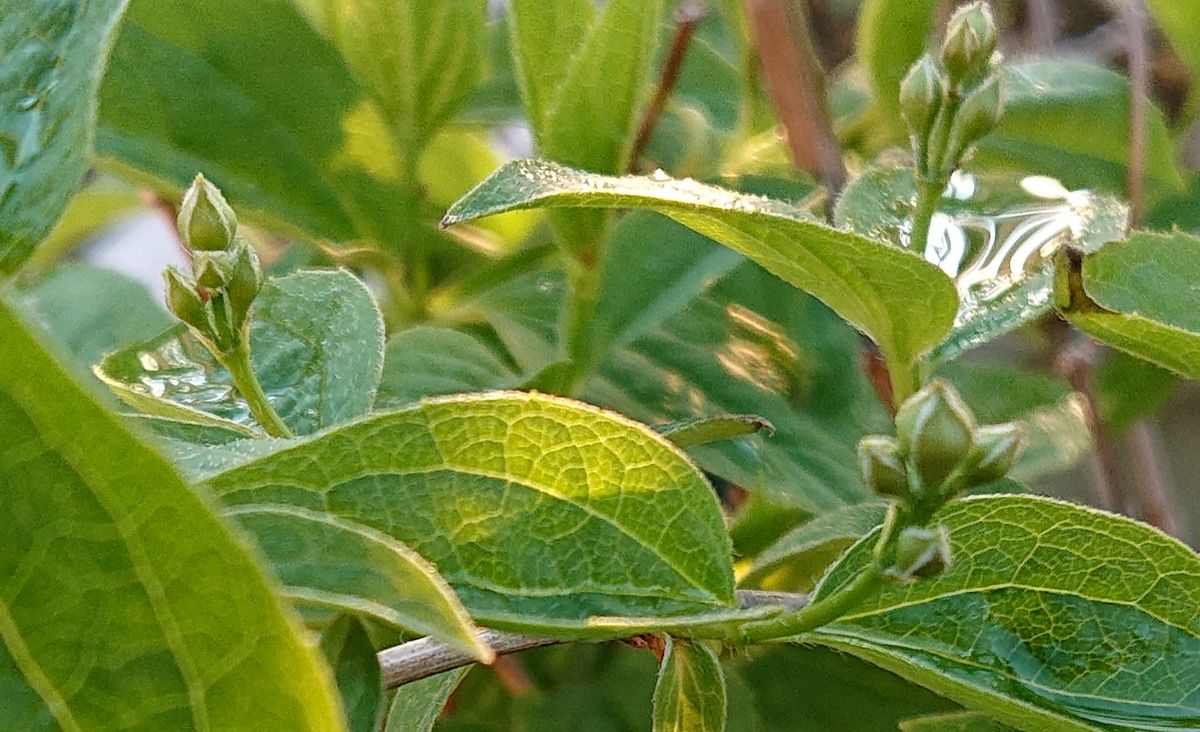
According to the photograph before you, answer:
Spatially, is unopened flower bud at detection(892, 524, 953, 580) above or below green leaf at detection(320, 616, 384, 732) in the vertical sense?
above

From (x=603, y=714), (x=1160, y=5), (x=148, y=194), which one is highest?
(x=1160, y=5)

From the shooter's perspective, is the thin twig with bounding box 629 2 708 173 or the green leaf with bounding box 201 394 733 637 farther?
the thin twig with bounding box 629 2 708 173

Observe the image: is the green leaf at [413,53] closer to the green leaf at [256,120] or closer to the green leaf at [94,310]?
the green leaf at [256,120]

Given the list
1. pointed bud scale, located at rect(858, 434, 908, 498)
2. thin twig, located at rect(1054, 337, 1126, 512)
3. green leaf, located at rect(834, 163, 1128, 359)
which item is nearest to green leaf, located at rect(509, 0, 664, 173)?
green leaf, located at rect(834, 163, 1128, 359)

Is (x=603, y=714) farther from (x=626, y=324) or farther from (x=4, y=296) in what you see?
(x=4, y=296)

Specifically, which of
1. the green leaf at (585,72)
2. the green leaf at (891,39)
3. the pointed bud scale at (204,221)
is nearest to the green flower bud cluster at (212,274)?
the pointed bud scale at (204,221)

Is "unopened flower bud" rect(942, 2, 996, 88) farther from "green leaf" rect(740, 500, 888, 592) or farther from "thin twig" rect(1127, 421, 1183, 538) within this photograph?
"thin twig" rect(1127, 421, 1183, 538)

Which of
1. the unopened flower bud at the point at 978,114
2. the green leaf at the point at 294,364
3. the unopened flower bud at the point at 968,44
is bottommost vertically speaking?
the green leaf at the point at 294,364

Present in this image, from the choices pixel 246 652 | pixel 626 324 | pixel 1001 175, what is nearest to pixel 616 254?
pixel 626 324
